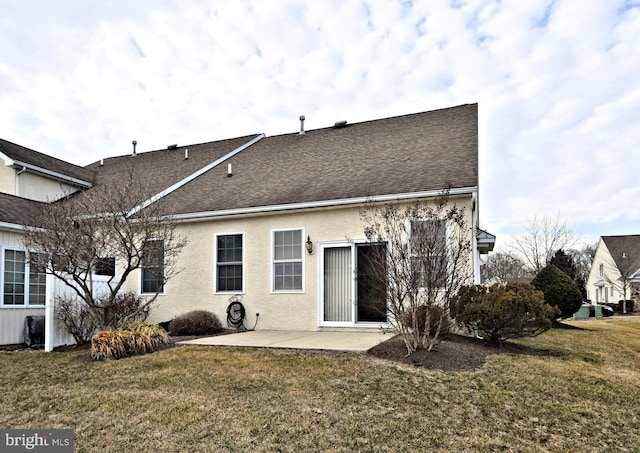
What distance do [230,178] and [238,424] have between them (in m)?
10.3

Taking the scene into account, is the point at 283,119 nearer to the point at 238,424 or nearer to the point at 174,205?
the point at 174,205

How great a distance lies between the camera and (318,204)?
10570 mm

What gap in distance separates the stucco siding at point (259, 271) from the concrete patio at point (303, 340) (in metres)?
0.66

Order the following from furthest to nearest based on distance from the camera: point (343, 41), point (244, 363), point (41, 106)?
point (41, 106), point (343, 41), point (244, 363)

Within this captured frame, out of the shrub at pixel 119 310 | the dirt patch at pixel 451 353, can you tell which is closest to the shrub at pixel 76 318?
the shrub at pixel 119 310

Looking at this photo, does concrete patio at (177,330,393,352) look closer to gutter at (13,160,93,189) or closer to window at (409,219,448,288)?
window at (409,219,448,288)

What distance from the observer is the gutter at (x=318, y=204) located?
9.42 metres

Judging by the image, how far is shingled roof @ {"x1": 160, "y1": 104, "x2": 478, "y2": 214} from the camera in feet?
34.5

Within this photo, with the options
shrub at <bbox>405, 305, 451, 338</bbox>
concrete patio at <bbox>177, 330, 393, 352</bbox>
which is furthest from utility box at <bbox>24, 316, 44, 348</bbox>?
shrub at <bbox>405, 305, 451, 338</bbox>

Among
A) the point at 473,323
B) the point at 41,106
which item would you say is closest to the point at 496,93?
the point at 473,323

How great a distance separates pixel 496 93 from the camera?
14.1 meters

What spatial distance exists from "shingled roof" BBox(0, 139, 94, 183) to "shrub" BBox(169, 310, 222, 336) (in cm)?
814

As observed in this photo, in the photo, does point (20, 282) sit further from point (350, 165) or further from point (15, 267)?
point (350, 165)

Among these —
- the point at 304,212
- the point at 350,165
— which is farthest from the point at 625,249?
the point at 304,212
